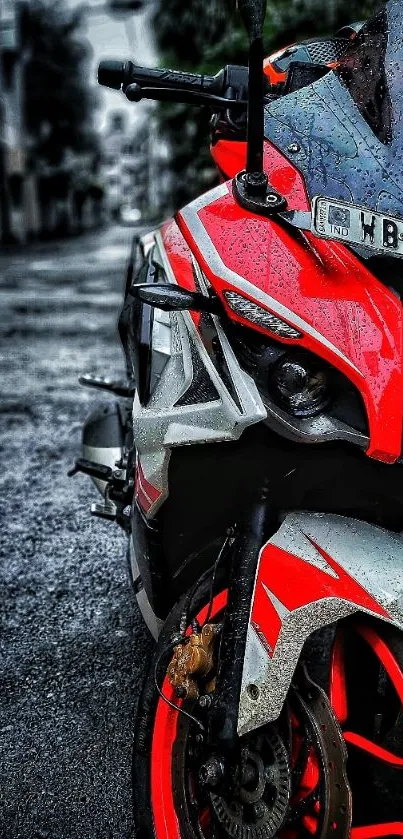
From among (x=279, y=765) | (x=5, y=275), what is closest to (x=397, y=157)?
(x=279, y=765)

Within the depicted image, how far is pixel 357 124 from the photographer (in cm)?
166

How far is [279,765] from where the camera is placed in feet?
5.32

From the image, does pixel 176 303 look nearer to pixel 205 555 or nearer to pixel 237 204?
pixel 237 204

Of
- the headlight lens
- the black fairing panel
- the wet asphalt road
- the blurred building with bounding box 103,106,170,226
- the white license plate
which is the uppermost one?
the black fairing panel

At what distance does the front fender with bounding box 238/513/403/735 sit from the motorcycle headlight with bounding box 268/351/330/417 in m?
0.23

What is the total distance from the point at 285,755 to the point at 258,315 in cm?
80

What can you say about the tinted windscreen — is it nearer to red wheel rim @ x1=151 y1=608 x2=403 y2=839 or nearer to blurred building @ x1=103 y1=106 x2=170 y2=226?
red wheel rim @ x1=151 y1=608 x2=403 y2=839

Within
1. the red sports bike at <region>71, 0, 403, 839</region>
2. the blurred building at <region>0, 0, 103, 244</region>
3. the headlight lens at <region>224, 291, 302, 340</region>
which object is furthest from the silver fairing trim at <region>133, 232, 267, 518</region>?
the blurred building at <region>0, 0, 103, 244</region>

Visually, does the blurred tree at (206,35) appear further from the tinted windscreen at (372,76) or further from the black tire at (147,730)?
the black tire at (147,730)

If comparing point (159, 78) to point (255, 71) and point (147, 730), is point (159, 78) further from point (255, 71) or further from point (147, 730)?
point (147, 730)

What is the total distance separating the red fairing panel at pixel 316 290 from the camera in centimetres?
150

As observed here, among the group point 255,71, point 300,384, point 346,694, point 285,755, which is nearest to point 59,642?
point 346,694

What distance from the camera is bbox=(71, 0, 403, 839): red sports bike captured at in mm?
1537

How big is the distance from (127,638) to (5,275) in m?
15.0
